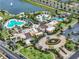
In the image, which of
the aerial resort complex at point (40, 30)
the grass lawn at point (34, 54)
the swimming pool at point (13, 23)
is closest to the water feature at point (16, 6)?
the aerial resort complex at point (40, 30)

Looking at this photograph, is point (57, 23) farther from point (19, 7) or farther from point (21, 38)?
point (19, 7)

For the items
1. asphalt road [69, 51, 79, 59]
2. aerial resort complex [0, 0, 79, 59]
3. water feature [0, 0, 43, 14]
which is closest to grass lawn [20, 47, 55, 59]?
aerial resort complex [0, 0, 79, 59]

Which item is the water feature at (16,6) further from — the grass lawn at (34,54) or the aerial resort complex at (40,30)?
the grass lawn at (34,54)

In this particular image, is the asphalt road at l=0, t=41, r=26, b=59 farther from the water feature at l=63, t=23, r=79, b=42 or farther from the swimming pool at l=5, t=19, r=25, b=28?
the water feature at l=63, t=23, r=79, b=42

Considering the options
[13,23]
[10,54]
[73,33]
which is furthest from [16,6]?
[10,54]

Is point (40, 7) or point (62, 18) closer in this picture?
point (62, 18)

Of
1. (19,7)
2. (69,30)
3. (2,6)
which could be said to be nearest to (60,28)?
(69,30)

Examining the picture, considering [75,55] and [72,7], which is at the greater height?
[72,7]

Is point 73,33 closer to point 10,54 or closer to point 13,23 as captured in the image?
point 10,54
